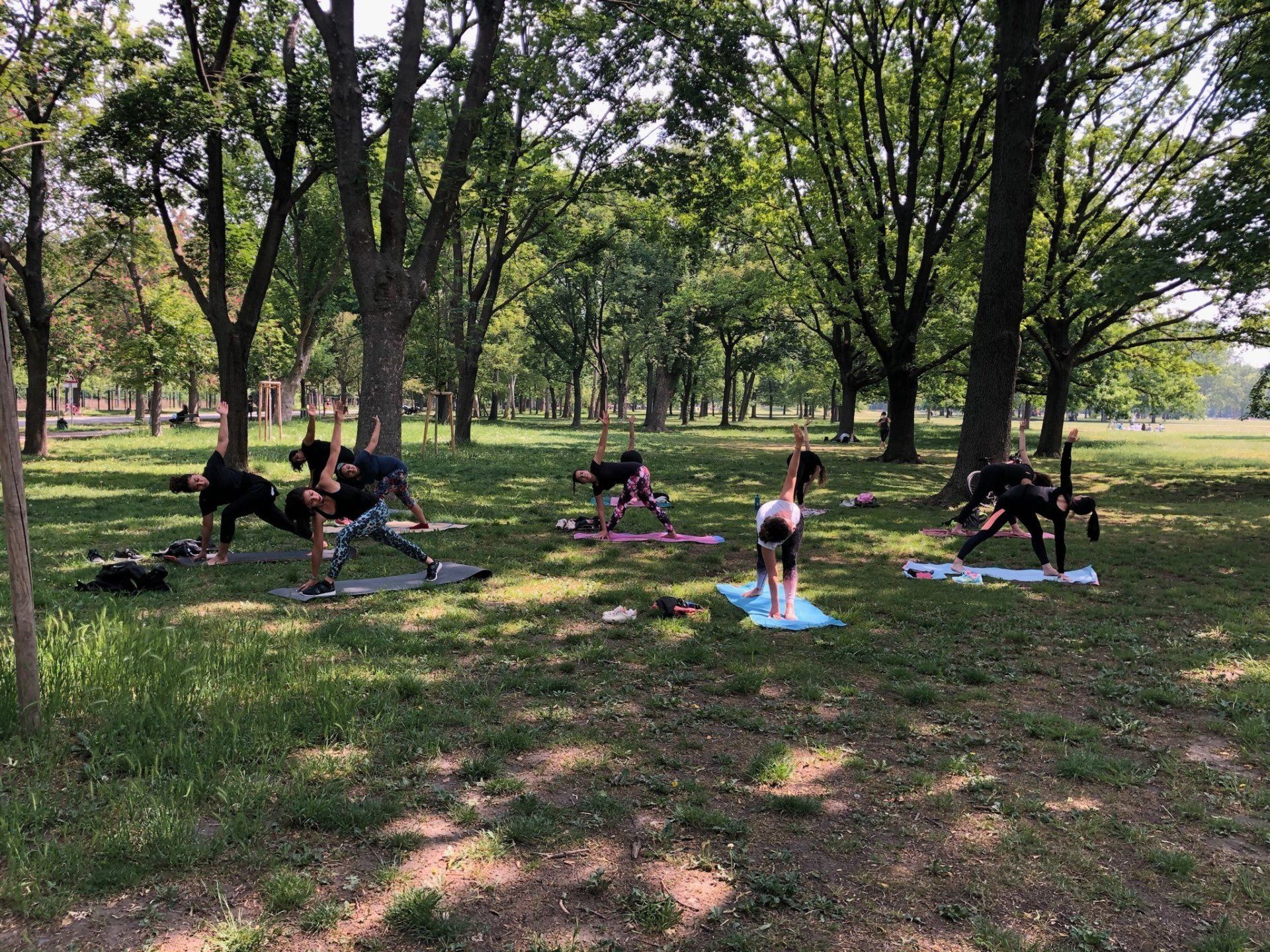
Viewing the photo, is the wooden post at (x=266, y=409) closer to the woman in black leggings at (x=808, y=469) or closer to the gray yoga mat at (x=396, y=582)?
the gray yoga mat at (x=396, y=582)

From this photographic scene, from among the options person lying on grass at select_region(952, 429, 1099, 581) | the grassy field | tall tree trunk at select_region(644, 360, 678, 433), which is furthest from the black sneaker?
tall tree trunk at select_region(644, 360, 678, 433)

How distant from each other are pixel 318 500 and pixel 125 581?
2.10 meters

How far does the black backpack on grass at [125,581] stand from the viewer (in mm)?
7121

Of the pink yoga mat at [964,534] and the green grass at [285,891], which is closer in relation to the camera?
the green grass at [285,891]

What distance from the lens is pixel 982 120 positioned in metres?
17.7

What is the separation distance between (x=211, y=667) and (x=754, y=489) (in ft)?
43.6

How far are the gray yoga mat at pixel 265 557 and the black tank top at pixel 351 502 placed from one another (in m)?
1.25

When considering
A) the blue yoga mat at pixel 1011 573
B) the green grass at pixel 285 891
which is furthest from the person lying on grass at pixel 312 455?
the blue yoga mat at pixel 1011 573

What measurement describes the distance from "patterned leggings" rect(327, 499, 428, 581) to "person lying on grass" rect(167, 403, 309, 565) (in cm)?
163

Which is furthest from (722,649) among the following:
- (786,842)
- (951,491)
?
(951,491)

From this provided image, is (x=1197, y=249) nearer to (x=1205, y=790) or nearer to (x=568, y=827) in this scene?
(x=1205, y=790)

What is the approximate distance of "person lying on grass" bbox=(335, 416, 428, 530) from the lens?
8922 millimetres

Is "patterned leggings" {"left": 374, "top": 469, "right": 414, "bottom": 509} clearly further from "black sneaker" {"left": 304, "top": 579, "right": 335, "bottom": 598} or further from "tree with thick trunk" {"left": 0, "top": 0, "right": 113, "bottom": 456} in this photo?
"tree with thick trunk" {"left": 0, "top": 0, "right": 113, "bottom": 456}

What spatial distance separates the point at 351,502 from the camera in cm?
785
